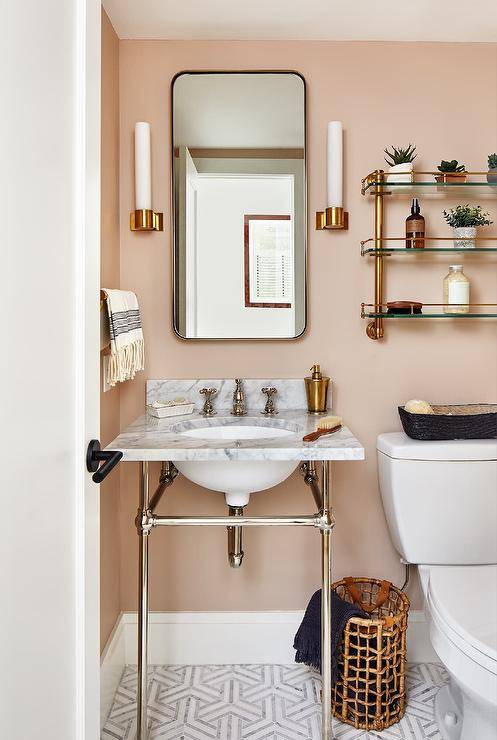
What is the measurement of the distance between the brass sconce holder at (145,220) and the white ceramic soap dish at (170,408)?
598 millimetres

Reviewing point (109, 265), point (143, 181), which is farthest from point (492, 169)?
point (109, 265)

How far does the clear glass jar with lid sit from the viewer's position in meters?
2.17

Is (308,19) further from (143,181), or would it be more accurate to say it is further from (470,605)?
(470,605)

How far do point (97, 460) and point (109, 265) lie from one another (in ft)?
3.51

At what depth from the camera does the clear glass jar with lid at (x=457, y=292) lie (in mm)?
2172

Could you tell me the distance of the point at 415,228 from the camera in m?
2.17

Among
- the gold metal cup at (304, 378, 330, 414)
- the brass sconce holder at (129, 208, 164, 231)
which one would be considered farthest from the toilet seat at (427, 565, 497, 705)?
the brass sconce holder at (129, 208, 164, 231)

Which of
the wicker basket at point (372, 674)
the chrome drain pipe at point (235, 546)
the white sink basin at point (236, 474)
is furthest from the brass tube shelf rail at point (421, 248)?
the wicker basket at point (372, 674)

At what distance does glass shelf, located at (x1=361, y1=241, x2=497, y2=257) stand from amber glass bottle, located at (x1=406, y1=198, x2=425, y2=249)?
0.02 m

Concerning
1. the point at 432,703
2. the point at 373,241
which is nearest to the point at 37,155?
the point at 373,241

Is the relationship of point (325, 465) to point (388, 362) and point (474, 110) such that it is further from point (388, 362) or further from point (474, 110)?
point (474, 110)

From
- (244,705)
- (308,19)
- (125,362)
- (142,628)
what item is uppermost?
(308,19)

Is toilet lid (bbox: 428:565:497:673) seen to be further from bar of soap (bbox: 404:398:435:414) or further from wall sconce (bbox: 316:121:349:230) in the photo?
wall sconce (bbox: 316:121:349:230)

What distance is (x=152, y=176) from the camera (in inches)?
88.7
